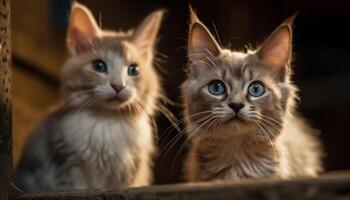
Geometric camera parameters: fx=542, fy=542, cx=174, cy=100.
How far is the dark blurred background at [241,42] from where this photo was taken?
331 cm

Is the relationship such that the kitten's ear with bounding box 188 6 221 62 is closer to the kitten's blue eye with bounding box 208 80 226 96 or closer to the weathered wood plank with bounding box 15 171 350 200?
the kitten's blue eye with bounding box 208 80 226 96

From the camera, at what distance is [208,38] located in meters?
1.88

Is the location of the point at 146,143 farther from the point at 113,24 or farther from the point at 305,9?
the point at 305,9

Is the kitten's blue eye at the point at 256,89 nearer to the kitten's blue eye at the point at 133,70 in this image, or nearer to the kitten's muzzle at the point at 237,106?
the kitten's muzzle at the point at 237,106

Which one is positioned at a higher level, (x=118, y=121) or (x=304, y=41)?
(x=304, y=41)

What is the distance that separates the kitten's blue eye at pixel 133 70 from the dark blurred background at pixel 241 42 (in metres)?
1.00

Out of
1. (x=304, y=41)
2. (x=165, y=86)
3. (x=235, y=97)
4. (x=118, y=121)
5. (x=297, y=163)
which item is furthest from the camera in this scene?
(x=304, y=41)

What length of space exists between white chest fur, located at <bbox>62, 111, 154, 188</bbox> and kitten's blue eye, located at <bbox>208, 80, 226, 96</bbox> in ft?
2.19

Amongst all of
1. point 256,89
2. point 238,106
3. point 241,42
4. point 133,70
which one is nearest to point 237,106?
point 238,106

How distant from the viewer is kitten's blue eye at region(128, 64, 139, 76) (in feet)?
7.67

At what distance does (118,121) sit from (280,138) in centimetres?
76

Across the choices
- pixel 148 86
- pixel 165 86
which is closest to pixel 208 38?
pixel 148 86

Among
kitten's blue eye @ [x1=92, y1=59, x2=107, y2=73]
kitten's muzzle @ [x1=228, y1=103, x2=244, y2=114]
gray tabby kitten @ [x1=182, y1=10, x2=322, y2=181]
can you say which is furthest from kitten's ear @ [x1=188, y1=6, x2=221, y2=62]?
kitten's blue eye @ [x1=92, y1=59, x2=107, y2=73]

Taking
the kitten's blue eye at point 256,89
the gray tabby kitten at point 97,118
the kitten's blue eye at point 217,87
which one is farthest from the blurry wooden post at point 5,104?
the kitten's blue eye at point 256,89
